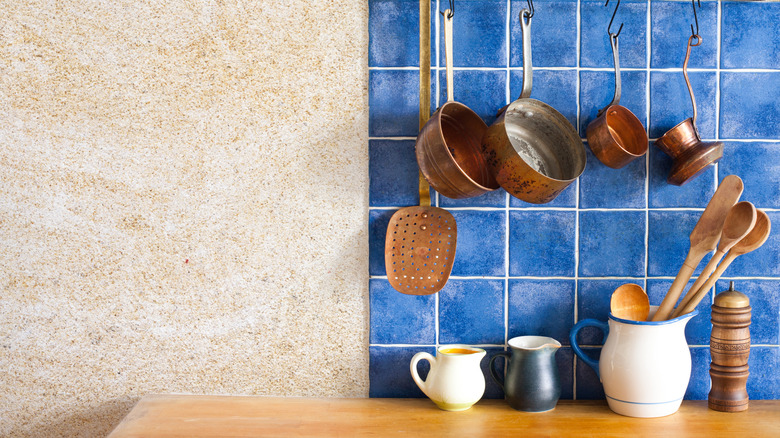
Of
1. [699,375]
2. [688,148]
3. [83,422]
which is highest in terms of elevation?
[688,148]

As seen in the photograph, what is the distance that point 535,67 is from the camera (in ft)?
3.42

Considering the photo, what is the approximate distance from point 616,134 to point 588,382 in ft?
1.66

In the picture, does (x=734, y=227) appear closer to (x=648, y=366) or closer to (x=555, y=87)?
(x=648, y=366)

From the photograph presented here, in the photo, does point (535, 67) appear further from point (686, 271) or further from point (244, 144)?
point (244, 144)

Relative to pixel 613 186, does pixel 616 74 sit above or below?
above

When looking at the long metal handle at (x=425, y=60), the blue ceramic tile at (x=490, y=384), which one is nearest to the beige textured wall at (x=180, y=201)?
the long metal handle at (x=425, y=60)

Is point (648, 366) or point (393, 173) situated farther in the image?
point (393, 173)

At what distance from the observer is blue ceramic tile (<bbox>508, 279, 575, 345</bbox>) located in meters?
1.06

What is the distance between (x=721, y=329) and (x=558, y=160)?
435 mm

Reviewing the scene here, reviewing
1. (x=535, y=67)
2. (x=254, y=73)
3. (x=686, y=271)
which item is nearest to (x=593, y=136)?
(x=535, y=67)

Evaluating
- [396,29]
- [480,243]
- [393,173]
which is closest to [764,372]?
[480,243]

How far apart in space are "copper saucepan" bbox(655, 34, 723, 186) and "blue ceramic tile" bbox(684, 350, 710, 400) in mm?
346

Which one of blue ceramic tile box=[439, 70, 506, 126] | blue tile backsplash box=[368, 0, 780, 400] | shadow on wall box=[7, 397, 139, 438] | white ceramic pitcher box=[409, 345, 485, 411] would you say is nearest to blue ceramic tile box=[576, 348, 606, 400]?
blue tile backsplash box=[368, 0, 780, 400]

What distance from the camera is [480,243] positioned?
1054 mm
